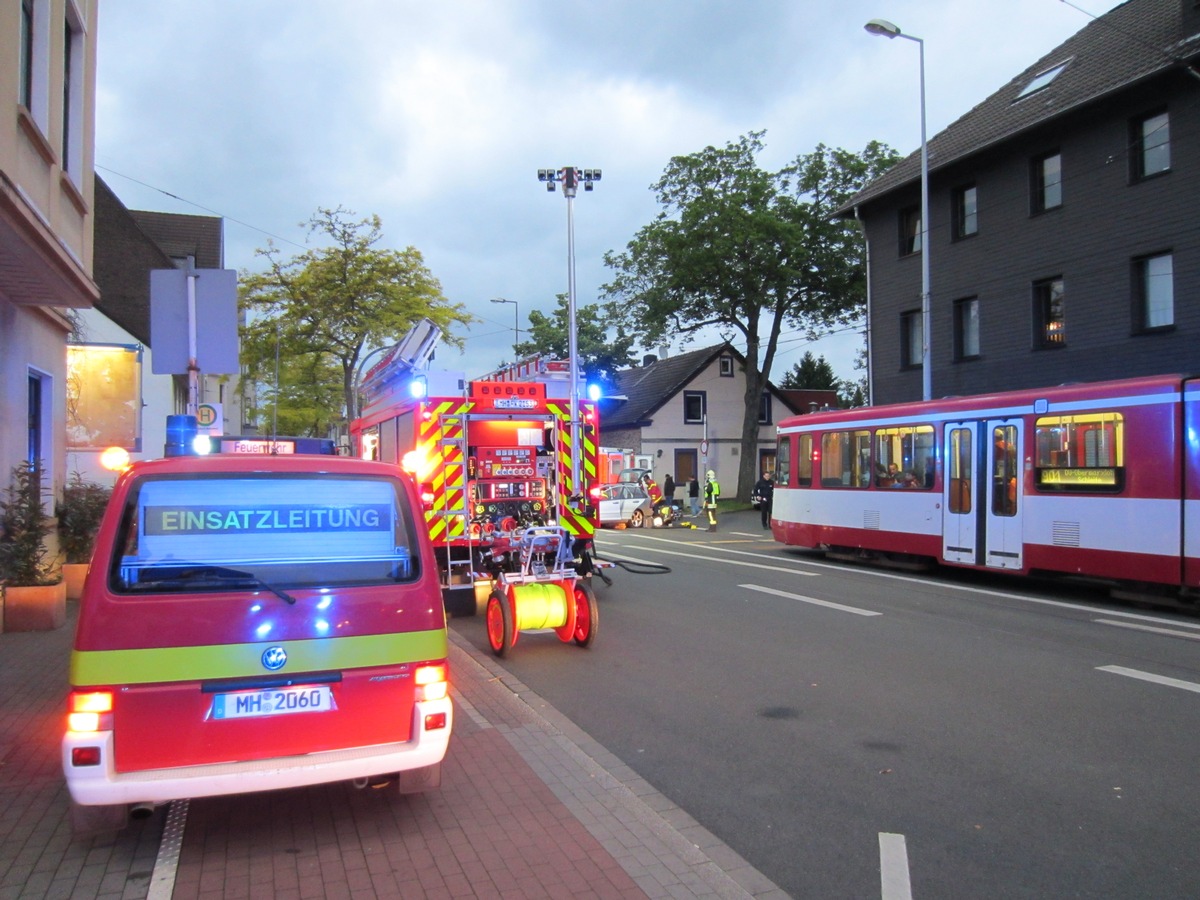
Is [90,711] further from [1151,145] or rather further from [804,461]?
[1151,145]

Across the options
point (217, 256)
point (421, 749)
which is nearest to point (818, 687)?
point (421, 749)

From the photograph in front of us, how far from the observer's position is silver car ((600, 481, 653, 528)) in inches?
1179

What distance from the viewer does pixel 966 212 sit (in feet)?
78.3

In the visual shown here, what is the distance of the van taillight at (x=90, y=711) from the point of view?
387 centimetres

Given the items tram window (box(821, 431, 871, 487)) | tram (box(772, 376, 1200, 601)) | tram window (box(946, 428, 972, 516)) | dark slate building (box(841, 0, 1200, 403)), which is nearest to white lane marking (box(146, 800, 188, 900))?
tram (box(772, 376, 1200, 601))

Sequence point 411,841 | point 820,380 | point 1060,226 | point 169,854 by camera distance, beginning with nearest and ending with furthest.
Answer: point 169,854 < point 411,841 < point 1060,226 < point 820,380

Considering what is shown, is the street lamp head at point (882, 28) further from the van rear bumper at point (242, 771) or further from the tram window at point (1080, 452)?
the van rear bumper at point (242, 771)

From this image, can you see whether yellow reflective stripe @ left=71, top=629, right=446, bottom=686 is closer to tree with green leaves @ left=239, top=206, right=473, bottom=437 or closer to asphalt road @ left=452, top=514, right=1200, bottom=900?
asphalt road @ left=452, top=514, right=1200, bottom=900

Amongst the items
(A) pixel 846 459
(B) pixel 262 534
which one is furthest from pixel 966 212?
(B) pixel 262 534

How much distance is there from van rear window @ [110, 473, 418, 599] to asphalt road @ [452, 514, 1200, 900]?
219cm

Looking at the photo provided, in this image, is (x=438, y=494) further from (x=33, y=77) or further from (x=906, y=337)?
(x=906, y=337)

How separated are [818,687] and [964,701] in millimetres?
1120

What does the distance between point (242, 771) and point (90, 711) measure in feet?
2.20

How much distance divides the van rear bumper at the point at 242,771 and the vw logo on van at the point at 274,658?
41cm
